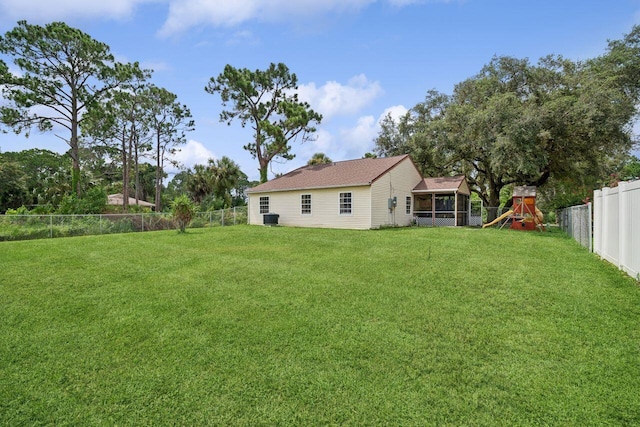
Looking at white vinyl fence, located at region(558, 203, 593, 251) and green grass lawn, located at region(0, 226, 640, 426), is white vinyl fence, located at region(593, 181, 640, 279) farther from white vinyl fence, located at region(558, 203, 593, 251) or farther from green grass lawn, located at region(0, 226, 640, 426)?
white vinyl fence, located at region(558, 203, 593, 251)

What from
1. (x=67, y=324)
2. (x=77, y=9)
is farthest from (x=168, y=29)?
(x=67, y=324)

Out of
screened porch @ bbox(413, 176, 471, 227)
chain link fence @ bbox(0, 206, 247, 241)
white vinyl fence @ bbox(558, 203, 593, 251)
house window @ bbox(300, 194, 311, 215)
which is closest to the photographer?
white vinyl fence @ bbox(558, 203, 593, 251)

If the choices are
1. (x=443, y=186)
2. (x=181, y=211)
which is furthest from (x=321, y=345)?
(x=443, y=186)

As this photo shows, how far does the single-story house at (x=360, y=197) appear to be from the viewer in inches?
660

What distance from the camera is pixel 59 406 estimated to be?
9.09 ft

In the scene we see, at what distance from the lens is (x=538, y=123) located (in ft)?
54.2

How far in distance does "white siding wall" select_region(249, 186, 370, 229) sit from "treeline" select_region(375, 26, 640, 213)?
8.15 meters

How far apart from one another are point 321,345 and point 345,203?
45.3 ft

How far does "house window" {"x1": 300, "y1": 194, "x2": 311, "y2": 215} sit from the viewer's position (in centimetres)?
1880

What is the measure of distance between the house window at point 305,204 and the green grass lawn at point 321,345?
463 inches

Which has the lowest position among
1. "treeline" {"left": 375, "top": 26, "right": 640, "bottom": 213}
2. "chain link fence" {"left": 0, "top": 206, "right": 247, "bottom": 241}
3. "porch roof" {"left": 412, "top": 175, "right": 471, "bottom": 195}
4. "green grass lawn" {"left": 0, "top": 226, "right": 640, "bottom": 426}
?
"green grass lawn" {"left": 0, "top": 226, "right": 640, "bottom": 426}

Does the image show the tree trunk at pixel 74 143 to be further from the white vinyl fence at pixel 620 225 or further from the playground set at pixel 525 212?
the white vinyl fence at pixel 620 225

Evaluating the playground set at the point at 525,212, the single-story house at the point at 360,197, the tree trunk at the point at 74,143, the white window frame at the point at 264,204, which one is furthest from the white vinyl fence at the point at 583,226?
the tree trunk at the point at 74,143

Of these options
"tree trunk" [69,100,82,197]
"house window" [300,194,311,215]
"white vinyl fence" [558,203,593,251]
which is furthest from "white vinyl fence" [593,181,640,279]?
"tree trunk" [69,100,82,197]
